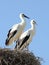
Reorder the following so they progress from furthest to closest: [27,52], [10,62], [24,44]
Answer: [24,44] → [27,52] → [10,62]

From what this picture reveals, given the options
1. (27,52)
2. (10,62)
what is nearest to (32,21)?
(27,52)

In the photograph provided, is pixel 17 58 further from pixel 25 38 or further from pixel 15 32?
pixel 15 32

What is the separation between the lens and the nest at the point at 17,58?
1182 centimetres

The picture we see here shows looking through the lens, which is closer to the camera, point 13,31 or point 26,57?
point 26,57

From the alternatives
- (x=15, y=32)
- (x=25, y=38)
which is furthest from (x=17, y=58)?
(x=15, y=32)

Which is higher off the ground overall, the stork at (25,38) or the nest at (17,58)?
the stork at (25,38)

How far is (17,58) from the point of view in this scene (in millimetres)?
12023

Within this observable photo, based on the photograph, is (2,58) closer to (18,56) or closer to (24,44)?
(18,56)

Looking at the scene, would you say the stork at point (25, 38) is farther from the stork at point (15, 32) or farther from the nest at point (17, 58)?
the nest at point (17, 58)

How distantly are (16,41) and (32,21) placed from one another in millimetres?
1012

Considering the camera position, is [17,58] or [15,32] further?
[15,32]

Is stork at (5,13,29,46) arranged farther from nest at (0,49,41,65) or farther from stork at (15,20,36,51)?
nest at (0,49,41,65)

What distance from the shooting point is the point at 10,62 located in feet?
38.7

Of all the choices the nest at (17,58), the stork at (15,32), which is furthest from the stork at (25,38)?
the nest at (17,58)
